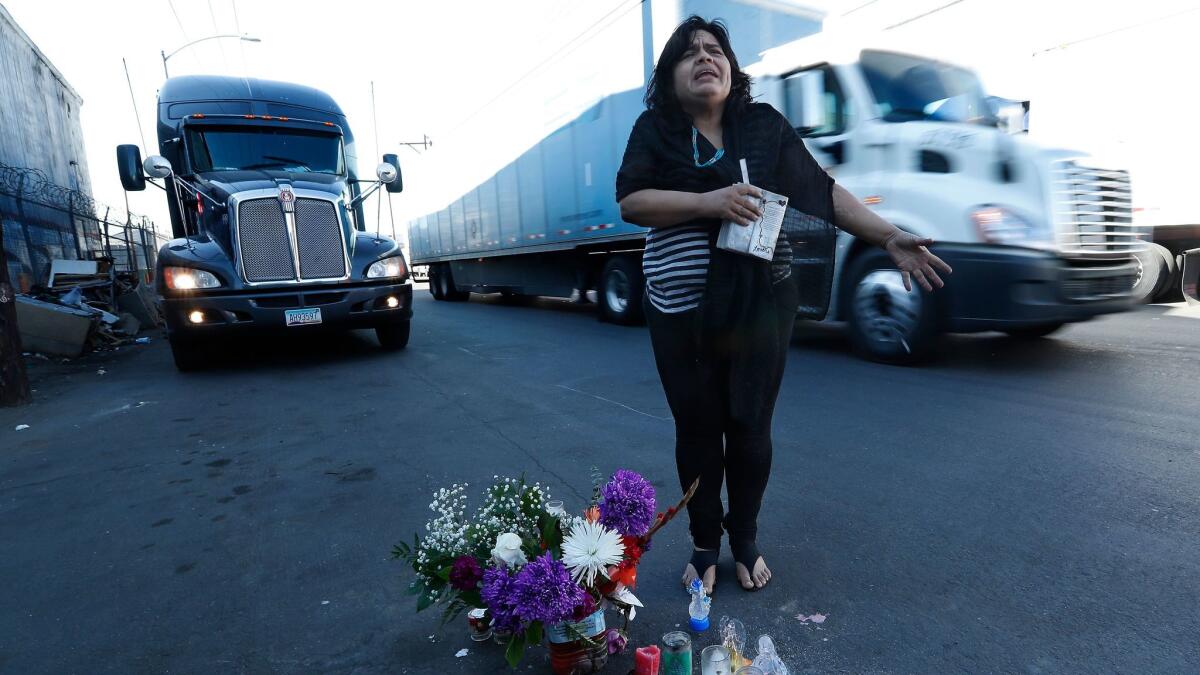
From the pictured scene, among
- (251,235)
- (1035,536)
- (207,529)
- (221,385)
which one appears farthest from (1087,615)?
(251,235)

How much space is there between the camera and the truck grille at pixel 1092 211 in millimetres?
5039

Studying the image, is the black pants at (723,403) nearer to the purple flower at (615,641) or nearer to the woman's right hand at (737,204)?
the woman's right hand at (737,204)

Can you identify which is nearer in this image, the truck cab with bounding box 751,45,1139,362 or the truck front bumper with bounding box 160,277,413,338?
the truck cab with bounding box 751,45,1139,362

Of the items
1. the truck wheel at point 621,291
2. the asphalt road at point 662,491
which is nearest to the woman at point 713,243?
the asphalt road at point 662,491

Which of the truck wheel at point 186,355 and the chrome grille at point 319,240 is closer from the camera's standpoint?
the truck wheel at point 186,355

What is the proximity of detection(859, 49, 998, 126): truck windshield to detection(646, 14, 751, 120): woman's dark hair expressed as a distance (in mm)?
4683

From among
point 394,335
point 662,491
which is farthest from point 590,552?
point 394,335

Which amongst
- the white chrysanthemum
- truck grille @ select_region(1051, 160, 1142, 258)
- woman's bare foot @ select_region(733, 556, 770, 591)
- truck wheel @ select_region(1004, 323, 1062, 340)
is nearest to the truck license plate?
woman's bare foot @ select_region(733, 556, 770, 591)

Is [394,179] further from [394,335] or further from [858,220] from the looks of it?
[858,220]

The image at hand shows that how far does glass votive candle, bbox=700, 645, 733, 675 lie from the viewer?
1705 millimetres

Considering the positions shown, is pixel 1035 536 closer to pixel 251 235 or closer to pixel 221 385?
→ pixel 221 385

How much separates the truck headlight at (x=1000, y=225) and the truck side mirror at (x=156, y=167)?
7.85 meters

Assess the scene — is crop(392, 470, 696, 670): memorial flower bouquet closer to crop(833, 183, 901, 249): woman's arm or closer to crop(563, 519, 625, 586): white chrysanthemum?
crop(563, 519, 625, 586): white chrysanthemum

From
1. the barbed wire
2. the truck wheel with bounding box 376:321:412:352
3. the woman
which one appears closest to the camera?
the woman
